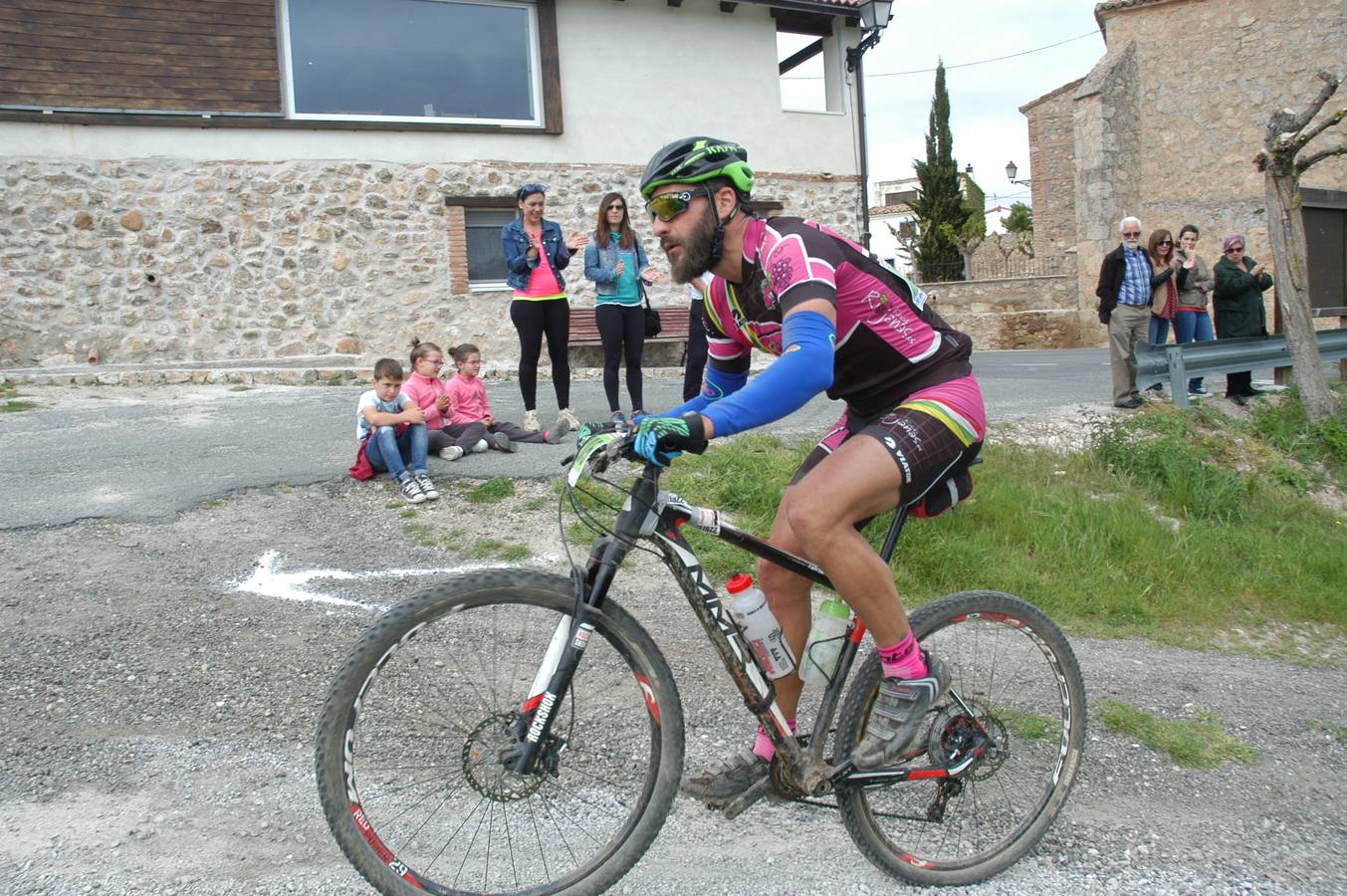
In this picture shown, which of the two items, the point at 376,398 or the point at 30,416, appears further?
the point at 30,416

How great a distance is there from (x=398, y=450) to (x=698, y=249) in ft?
14.4

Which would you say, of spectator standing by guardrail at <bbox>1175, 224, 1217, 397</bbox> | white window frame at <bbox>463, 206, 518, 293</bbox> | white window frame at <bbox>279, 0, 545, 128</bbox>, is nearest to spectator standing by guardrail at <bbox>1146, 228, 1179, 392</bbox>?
spectator standing by guardrail at <bbox>1175, 224, 1217, 397</bbox>

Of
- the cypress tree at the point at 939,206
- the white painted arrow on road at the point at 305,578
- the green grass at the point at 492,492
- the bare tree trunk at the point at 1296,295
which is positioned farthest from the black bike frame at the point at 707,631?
the cypress tree at the point at 939,206

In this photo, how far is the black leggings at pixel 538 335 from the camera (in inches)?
320

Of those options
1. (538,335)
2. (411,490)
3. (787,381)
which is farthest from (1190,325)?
(787,381)

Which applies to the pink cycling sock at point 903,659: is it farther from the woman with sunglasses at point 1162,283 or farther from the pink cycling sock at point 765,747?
the woman with sunglasses at point 1162,283

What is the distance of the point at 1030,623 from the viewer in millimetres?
3207

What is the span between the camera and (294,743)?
3645mm

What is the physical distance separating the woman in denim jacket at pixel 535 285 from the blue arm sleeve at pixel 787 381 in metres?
5.60

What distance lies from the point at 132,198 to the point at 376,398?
8387 millimetres

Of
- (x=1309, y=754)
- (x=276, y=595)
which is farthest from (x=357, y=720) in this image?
(x=1309, y=754)

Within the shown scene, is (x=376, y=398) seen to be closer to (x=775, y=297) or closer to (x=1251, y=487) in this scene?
(x=775, y=297)

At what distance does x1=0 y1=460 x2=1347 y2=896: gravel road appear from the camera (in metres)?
2.97

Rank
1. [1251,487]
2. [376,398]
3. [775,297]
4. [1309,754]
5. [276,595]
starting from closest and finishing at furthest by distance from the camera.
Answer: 1. [775,297]
2. [1309,754]
3. [276,595]
4. [376,398]
5. [1251,487]
